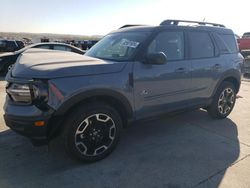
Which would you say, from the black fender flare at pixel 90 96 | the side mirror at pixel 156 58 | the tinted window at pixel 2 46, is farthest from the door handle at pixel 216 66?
the tinted window at pixel 2 46

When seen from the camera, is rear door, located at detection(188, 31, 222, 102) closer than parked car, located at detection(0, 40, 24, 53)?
Yes

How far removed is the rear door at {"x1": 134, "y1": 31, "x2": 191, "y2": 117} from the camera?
3.86 metres

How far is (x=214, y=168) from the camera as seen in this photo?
3502mm

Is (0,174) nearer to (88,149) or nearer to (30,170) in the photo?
(30,170)

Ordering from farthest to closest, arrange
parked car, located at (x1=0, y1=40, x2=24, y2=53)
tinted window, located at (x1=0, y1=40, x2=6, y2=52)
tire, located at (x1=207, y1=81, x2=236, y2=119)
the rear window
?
parked car, located at (x1=0, y1=40, x2=24, y2=53) → tinted window, located at (x1=0, y1=40, x2=6, y2=52) → tire, located at (x1=207, y1=81, x2=236, y2=119) → the rear window

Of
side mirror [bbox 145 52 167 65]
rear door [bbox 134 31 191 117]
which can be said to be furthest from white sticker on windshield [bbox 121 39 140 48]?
side mirror [bbox 145 52 167 65]

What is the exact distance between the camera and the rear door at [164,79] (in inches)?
152

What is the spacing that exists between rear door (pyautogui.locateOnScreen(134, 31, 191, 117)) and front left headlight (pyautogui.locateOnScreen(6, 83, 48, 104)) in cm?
131

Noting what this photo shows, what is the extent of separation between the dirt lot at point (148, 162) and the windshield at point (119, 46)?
1423mm

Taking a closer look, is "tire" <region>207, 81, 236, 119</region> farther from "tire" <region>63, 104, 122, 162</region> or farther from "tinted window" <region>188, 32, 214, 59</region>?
"tire" <region>63, 104, 122, 162</region>

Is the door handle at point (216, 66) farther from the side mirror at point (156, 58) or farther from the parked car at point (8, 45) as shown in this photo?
the parked car at point (8, 45)

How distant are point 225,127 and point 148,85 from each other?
2.14 m

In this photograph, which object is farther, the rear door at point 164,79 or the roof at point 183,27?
the roof at point 183,27

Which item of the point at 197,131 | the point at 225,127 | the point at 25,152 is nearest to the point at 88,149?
the point at 25,152
